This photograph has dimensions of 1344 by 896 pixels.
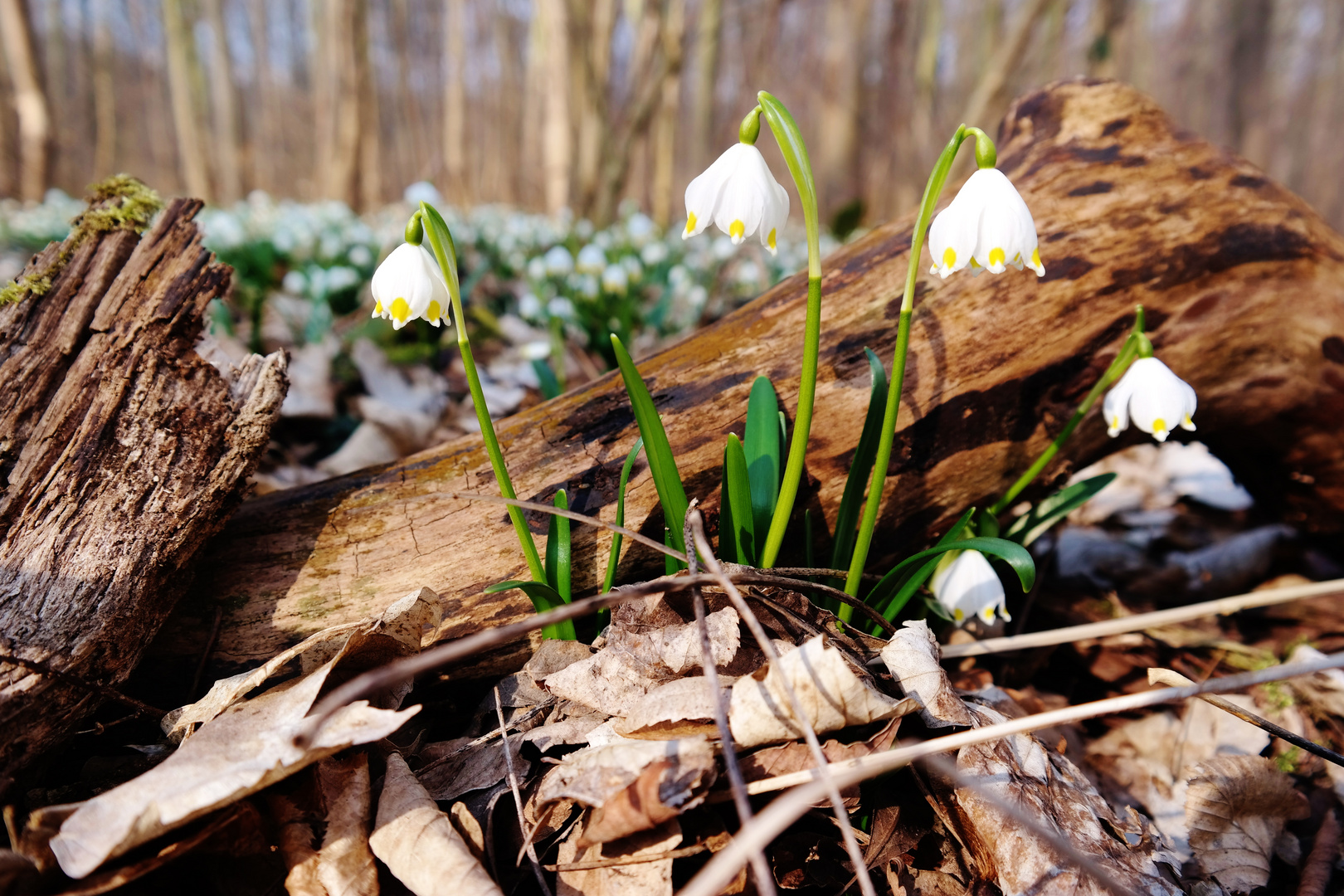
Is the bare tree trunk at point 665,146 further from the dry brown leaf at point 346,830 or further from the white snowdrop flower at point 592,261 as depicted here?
the dry brown leaf at point 346,830

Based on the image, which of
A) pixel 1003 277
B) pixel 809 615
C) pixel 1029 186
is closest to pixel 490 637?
pixel 809 615

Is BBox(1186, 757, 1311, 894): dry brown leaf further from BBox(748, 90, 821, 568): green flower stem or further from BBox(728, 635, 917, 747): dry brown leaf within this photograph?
BBox(748, 90, 821, 568): green flower stem

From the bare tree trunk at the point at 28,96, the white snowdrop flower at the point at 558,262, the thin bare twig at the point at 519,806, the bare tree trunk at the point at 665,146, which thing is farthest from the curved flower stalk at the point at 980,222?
the bare tree trunk at the point at 28,96

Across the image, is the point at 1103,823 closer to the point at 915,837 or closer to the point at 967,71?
the point at 915,837

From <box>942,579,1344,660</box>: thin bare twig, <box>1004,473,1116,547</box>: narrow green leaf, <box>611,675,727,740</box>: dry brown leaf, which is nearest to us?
<box>611,675,727,740</box>: dry brown leaf

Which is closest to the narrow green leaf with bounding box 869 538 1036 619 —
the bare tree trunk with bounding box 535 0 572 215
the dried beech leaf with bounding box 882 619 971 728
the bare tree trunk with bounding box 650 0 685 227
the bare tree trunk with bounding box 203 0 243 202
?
the dried beech leaf with bounding box 882 619 971 728

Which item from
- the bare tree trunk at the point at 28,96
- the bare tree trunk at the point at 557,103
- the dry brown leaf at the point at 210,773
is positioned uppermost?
the bare tree trunk at the point at 28,96

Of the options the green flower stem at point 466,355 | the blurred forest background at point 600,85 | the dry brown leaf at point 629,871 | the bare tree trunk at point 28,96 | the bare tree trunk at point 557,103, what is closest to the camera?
the dry brown leaf at point 629,871
